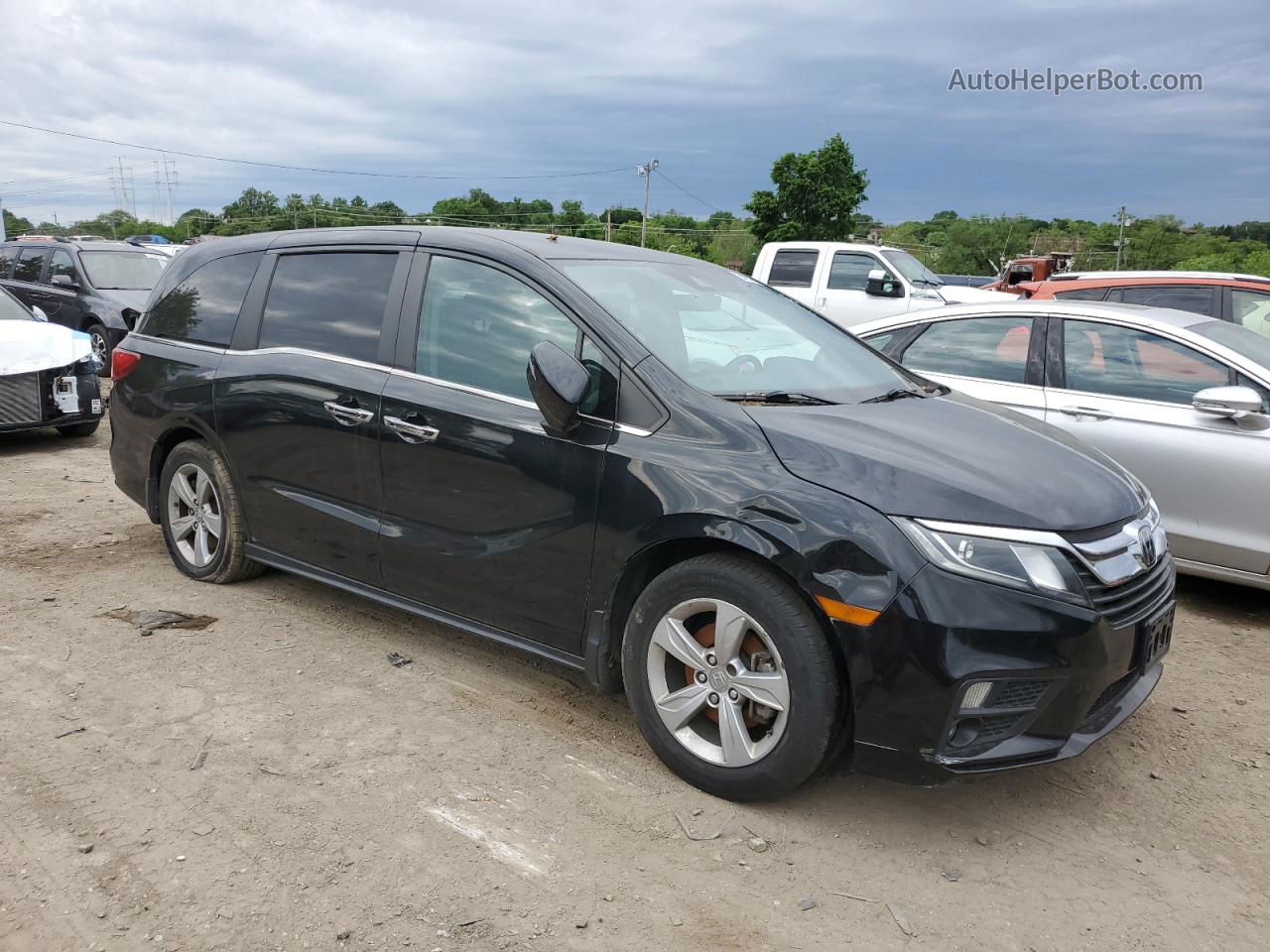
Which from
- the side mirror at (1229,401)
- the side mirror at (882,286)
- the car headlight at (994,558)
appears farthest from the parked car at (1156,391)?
the side mirror at (882,286)

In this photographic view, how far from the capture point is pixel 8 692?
372cm

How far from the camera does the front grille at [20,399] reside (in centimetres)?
807

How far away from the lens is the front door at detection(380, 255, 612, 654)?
3.35 metres

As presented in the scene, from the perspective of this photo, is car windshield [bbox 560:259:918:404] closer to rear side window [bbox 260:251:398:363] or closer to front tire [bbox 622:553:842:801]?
front tire [bbox 622:553:842:801]

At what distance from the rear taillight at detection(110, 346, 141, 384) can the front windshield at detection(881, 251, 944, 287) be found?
9824mm

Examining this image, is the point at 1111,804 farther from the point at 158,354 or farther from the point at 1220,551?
the point at 158,354

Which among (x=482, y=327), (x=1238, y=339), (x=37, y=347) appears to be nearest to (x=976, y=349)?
(x=1238, y=339)

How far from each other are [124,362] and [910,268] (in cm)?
1050

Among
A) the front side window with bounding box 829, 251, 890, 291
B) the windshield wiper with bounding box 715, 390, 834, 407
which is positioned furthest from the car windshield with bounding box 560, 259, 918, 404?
the front side window with bounding box 829, 251, 890, 291

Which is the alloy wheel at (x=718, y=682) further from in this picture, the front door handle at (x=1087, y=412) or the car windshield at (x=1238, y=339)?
the car windshield at (x=1238, y=339)

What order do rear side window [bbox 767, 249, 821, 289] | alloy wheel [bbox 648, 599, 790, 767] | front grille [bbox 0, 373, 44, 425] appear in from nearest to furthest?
alloy wheel [bbox 648, 599, 790, 767] → front grille [bbox 0, 373, 44, 425] → rear side window [bbox 767, 249, 821, 289]

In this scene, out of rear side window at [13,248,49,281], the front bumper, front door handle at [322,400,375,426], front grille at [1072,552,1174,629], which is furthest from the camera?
rear side window at [13,248,49,281]

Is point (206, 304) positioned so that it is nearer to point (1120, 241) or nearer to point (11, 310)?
point (11, 310)

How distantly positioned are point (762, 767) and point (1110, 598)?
44.0 inches
